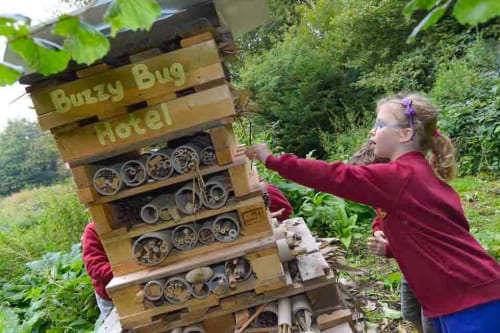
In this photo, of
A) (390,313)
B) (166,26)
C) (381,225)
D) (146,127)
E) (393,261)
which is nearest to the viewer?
(166,26)

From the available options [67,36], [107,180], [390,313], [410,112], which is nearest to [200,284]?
[107,180]

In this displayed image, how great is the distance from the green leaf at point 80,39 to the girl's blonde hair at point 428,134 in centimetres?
179

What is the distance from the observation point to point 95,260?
10.2 ft

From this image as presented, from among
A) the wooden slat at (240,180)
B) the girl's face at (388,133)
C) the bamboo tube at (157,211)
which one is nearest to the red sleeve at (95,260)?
the bamboo tube at (157,211)

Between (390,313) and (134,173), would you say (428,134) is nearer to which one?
(134,173)

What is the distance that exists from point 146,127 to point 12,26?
139 centimetres

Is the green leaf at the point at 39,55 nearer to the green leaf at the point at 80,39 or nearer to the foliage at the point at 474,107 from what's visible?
the green leaf at the point at 80,39

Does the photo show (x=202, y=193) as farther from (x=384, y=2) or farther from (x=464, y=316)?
(x=384, y=2)

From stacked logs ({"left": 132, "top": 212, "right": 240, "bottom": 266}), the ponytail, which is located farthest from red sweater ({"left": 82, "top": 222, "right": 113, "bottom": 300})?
the ponytail

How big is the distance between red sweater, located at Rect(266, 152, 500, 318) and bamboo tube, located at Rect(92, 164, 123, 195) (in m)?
0.81

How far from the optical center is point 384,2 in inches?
466

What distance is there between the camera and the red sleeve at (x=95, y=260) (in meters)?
3.02

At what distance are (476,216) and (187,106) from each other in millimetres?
4272

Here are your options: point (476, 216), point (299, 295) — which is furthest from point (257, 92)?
point (299, 295)
